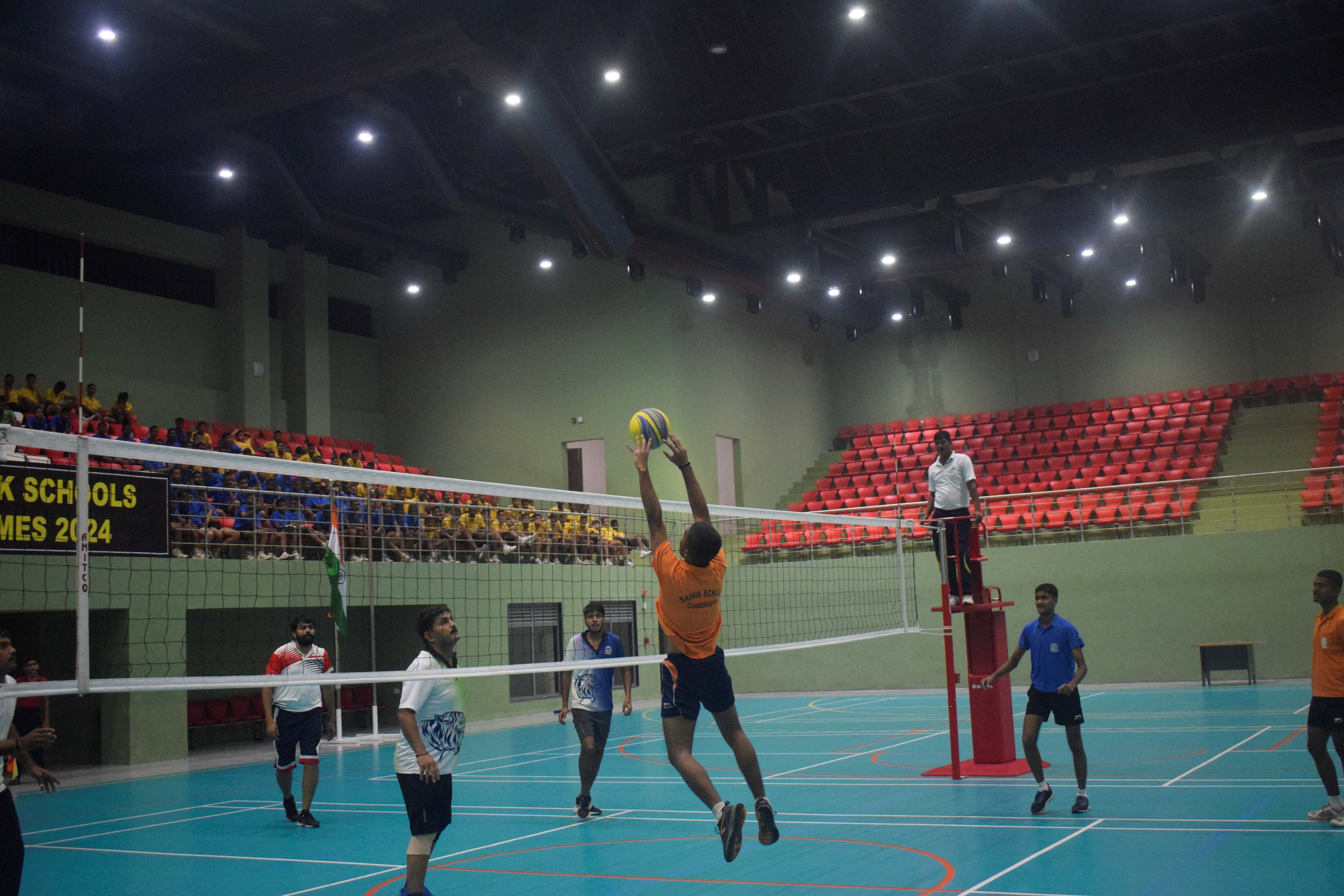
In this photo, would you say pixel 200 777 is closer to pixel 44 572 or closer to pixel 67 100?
pixel 44 572

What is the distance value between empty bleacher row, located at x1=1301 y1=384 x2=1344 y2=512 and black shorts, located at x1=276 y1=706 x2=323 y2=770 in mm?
16651

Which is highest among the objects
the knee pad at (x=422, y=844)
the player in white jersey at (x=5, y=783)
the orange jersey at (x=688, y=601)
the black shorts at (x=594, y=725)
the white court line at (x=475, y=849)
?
the orange jersey at (x=688, y=601)

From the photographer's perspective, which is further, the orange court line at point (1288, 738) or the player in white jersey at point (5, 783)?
the orange court line at point (1288, 738)

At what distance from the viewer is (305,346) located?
2352 centimetres

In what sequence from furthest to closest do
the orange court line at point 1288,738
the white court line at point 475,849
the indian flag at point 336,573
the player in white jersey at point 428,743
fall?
the indian flag at point 336,573 < the orange court line at point 1288,738 < the white court line at point 475,849 < the player in white jersey at point 428,743

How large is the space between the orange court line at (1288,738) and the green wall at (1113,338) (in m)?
12.4

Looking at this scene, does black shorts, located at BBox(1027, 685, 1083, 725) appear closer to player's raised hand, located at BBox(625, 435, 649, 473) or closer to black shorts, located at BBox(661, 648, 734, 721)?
black shorts, located at BBox(661, 648, 734, 721)

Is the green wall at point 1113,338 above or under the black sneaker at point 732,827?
above

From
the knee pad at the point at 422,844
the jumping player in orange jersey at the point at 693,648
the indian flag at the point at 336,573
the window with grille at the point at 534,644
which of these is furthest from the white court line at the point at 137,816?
the window with grille at the point at 534,644

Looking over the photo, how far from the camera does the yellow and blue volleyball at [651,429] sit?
612 cm

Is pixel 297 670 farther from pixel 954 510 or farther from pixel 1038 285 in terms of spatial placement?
pixel 1038 285

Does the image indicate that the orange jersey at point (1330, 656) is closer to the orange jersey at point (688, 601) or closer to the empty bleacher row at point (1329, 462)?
the orange jersey at point (688, 601)

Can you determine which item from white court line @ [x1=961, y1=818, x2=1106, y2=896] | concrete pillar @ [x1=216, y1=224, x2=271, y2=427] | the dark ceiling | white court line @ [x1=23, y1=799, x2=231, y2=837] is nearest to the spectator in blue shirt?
white court line @ [x1=961, y1=818, x2=1106, y2=896]

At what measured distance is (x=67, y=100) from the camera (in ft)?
55.3
